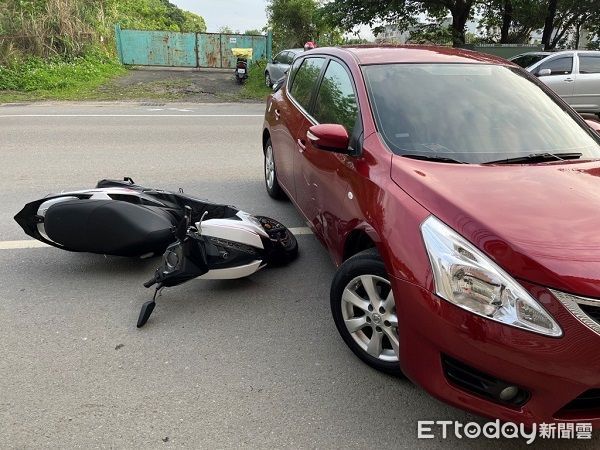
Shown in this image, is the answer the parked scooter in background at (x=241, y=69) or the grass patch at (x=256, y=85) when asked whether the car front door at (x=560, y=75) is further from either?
the parked scooter in background at (x=241, y=69)

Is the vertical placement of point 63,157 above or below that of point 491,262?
below

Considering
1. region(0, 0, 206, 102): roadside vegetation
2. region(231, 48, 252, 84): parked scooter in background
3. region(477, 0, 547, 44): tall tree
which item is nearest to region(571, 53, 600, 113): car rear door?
region(477, 0, 547, 44): tall tree

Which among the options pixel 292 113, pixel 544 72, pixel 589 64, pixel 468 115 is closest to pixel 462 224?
pixel 468 115

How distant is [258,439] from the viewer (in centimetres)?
216

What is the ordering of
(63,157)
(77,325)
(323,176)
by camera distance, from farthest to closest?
(63,157) < (323,176) < (77,325)

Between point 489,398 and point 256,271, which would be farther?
point 256,271

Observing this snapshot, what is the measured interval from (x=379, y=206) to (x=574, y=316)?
0.97m

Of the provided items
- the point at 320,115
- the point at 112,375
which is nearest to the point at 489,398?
the point at 112,375

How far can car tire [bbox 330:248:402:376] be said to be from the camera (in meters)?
2.38

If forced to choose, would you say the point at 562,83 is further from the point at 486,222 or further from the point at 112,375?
the point at 112,375

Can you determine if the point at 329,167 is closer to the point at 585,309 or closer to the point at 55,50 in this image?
the point at 585,309

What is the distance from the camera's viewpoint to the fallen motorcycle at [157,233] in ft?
10.0

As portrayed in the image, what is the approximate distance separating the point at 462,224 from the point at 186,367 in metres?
1.58

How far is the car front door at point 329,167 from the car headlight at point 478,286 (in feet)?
2.25
